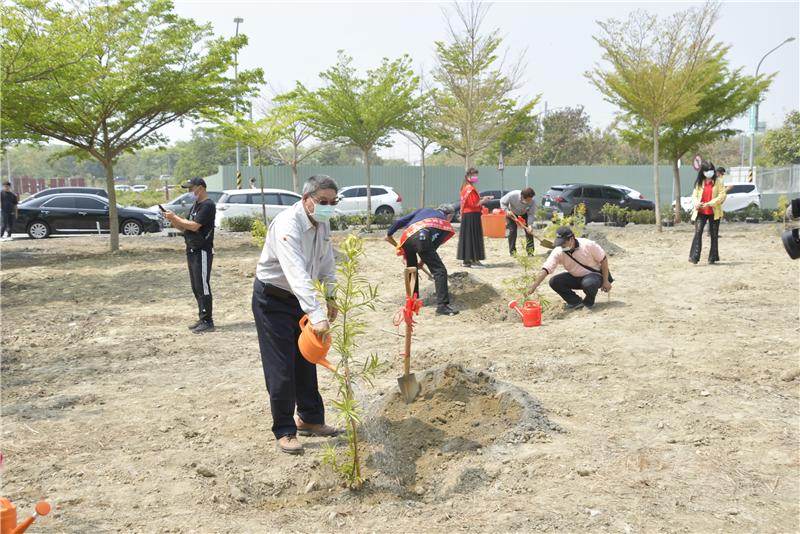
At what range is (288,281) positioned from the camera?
4.14 metres

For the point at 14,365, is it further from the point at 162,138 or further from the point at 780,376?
the point at 162,138

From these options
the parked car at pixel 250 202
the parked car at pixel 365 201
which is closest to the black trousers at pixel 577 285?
the parked car at pixel 250 202

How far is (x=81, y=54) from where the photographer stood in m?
12.2

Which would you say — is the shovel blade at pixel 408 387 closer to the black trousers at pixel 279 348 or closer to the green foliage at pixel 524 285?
the black trousers at pixel 279 348

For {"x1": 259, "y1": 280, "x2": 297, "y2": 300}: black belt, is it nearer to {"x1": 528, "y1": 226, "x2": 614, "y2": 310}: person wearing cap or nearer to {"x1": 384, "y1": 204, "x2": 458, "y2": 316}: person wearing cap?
{"x1": 384, "y1": 204, "x2": 458, "y2": 316}: person wearing cap

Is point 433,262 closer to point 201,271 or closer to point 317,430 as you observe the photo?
point 201,271

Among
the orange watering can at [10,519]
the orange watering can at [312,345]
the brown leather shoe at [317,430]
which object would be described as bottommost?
the brown leather shoe at [317,430]

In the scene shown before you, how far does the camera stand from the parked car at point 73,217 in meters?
20.2

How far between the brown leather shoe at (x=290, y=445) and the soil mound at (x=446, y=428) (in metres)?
0.47

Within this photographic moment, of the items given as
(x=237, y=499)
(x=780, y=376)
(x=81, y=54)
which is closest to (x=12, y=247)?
(x=81, y=54)

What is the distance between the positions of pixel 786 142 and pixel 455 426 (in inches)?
1877

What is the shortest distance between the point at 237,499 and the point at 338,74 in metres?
22.8

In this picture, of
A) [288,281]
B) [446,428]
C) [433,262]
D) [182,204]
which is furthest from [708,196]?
[182,204]

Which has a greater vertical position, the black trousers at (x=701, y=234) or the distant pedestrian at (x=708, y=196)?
the distant pedestrian at (x=708, y=196)
